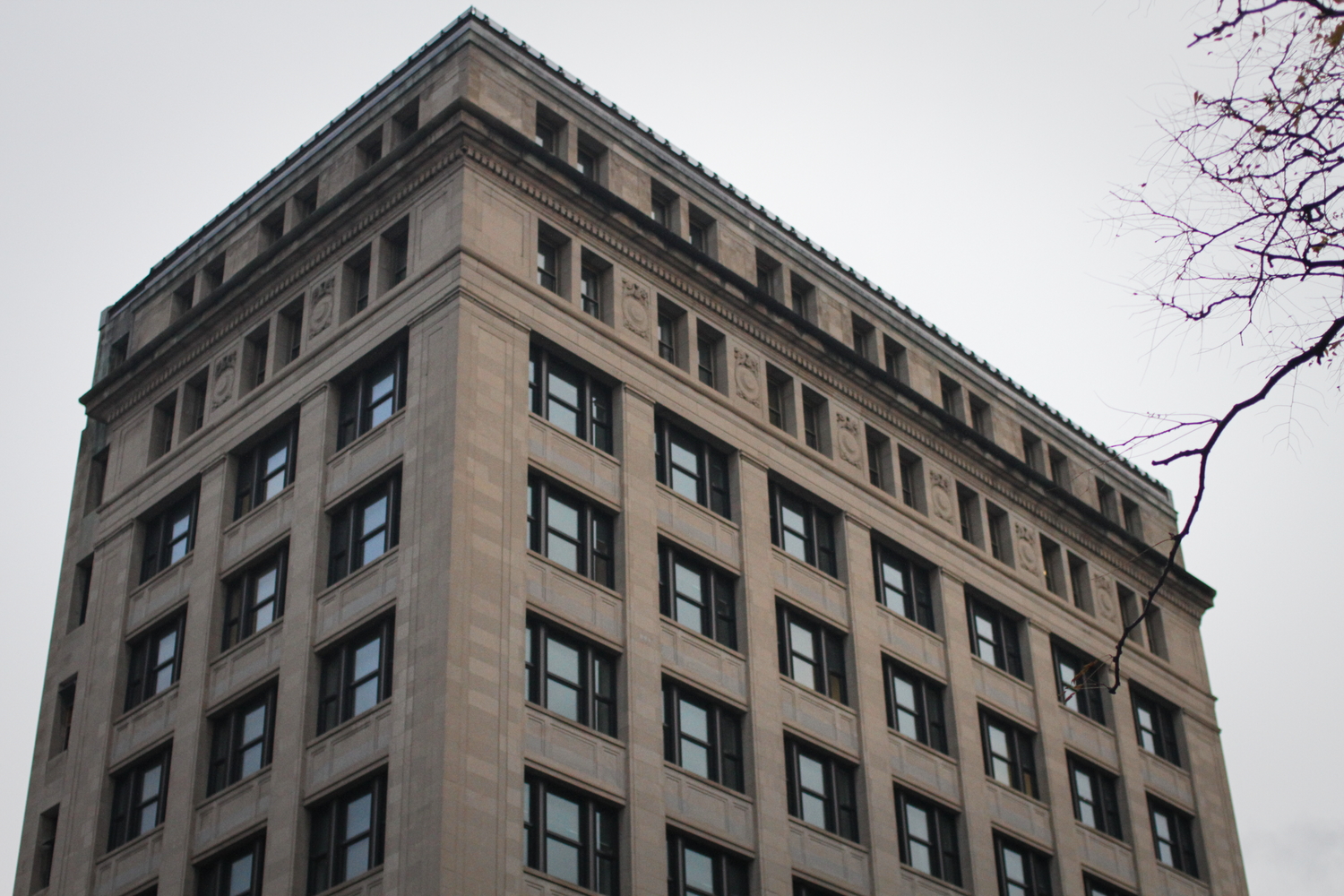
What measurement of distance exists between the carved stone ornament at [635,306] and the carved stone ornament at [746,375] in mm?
3272

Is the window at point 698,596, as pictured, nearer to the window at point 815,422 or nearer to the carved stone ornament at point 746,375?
the carved stone ornament at point 746,375

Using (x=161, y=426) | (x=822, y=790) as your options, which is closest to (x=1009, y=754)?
(x=822, y=790)

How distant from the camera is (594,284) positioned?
4741cm

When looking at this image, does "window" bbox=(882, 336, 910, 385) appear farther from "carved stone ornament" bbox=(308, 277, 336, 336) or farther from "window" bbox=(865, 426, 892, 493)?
"carved stone ornament" bbox=(308, 277, 336, 336)

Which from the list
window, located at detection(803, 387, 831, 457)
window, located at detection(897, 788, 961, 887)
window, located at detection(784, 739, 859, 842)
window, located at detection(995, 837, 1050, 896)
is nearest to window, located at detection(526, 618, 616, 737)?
window, located at detection(784, 739, 859, 842)

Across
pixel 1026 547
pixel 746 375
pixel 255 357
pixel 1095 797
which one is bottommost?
pixel 1095 797

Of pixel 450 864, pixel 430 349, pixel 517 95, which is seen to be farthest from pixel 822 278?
pixel 450 864

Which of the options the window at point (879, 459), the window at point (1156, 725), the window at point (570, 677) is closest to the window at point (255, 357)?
the window at point (570, 677)

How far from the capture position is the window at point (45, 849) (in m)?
45.8

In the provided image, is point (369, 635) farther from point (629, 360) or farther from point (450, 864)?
point (629, 360)

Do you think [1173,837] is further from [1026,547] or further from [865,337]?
[865,337]

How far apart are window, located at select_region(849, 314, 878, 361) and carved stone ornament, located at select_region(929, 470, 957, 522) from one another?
415 cm

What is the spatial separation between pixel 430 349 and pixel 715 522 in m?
8.62

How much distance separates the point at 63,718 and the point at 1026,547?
2892 cm
